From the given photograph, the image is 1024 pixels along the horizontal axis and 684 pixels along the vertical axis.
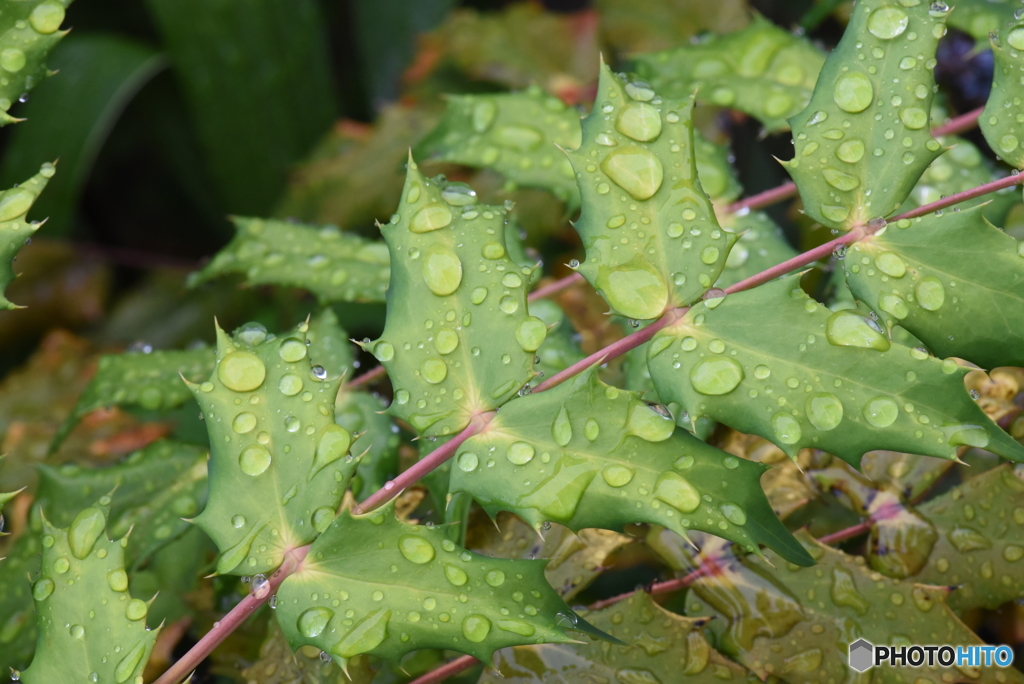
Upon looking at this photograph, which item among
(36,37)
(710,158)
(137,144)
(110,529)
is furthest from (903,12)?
(137,144)

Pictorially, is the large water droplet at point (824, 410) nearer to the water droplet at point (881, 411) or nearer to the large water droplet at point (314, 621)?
the water droplet at point (881, 411)

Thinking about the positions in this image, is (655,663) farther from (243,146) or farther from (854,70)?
(243,146)

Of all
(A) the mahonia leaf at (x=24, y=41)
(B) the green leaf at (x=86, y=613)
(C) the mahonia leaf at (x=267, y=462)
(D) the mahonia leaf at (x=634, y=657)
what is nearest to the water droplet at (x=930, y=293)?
(D) the mahonia leaf at (x=634, y=657)

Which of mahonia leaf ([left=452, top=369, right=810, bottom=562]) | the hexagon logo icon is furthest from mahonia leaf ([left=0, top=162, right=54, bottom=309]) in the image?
the hexagon logo icon

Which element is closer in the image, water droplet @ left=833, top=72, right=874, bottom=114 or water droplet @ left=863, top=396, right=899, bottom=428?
water droplet @ left=863, top=396, right=899, bottom=428

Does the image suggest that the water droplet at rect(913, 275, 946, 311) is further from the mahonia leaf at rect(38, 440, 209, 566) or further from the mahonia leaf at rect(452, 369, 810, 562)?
the mahonia leaf at rect(38, 440, 209, 566)

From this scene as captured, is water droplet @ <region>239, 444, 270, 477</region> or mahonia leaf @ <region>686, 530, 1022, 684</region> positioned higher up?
water droplet @ <region>239, 444, 270, 477</region>
